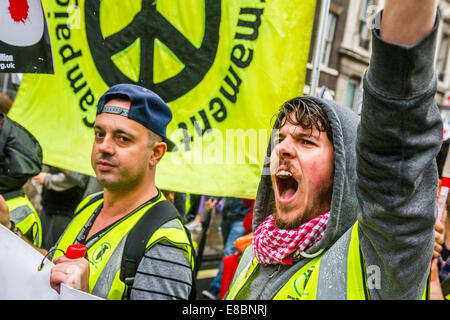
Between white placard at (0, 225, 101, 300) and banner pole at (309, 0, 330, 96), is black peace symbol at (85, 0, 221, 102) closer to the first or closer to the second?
banner pole at (309, 0, 330, 96)

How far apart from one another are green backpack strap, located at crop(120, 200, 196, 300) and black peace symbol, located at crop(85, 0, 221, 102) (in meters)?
0.85

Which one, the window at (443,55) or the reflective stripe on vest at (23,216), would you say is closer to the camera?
the reflective stripe on vest at (23,216)

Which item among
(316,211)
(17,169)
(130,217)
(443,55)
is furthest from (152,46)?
(443,55)

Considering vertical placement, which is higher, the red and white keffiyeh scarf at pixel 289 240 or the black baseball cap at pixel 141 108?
the black baseball cap at pixel 141 108

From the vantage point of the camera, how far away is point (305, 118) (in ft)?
4.90

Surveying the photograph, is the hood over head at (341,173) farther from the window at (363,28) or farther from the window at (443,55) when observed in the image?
the window at (443,55)

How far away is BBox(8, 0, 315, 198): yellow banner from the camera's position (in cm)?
217

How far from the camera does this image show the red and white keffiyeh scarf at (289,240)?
140 cm

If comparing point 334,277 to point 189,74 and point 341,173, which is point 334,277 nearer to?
point 341,173

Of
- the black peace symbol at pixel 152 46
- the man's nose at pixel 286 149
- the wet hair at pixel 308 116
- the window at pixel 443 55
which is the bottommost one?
the man's nose at pixel 286 149

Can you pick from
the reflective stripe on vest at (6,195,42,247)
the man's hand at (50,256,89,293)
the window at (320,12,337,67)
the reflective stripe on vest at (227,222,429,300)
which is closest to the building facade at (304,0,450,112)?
the window at (320,12,337,67)

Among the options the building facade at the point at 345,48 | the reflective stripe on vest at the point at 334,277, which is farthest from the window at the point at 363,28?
the reflective stripe on vest at the point at 334,277

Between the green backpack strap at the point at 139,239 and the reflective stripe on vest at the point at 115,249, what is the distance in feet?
0.07

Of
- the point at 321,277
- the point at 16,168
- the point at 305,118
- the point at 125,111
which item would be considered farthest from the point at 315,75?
the point at 16,168
